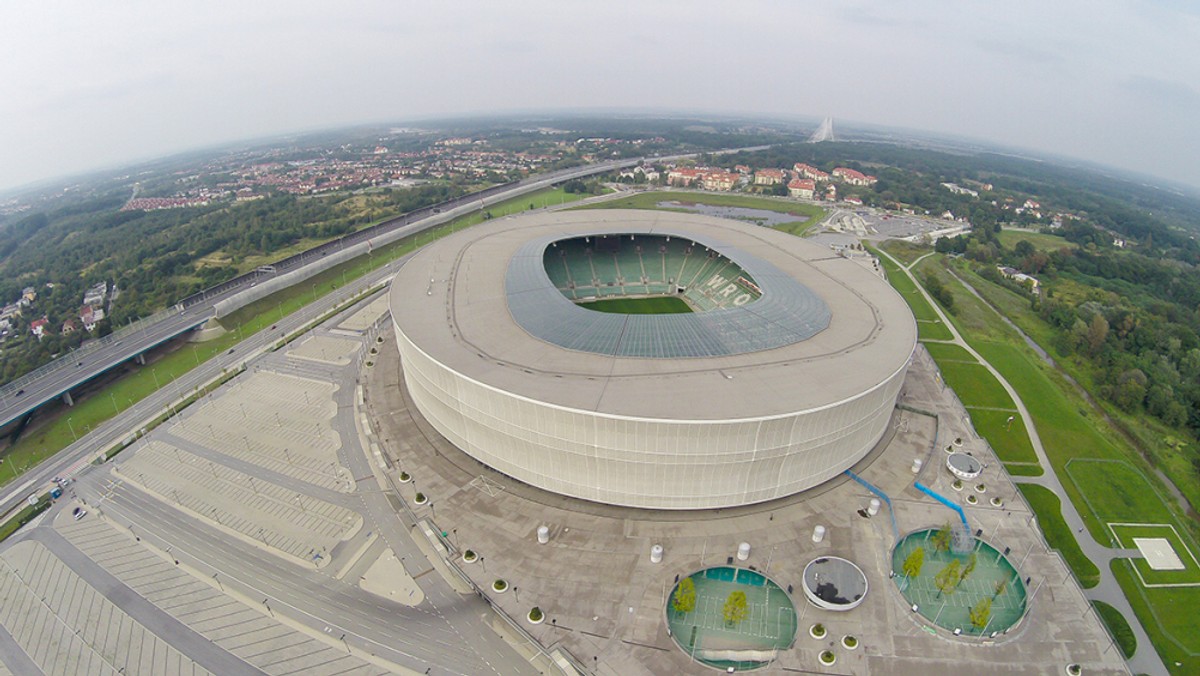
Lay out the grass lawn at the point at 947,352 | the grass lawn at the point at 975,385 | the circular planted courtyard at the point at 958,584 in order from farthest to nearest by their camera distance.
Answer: the grass lawn at the point at 947,352 < the grass lawn at the point at 975,385 < the circular planted courtyard at the point at 958,584

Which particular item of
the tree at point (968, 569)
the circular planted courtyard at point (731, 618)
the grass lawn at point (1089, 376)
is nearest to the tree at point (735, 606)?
the circular planted courtyard at point (731, 618)

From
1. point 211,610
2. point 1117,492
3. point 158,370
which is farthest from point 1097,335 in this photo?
point 158,370

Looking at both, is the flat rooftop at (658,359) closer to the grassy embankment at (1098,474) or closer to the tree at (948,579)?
the tree at (948,579)

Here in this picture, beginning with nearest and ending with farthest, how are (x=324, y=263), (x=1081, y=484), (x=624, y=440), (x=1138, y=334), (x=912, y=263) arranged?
(x=624, y=440), (x=1081, y=484), (x=1138, y=334), (x=324, y=263), (x=912, y=263)

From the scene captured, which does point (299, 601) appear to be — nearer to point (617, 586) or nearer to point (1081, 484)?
point (617, 586)

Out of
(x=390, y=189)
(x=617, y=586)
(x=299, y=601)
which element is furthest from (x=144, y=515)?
(x=390, y=189)

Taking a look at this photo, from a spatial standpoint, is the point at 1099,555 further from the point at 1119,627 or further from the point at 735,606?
the point at 735,606
